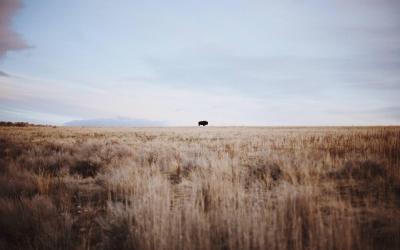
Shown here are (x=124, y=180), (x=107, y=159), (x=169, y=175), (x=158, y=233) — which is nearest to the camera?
(x=158, y=233)

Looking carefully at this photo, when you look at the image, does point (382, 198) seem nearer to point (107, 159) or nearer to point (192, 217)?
point (192, 217)

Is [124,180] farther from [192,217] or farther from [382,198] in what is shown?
[382,198]

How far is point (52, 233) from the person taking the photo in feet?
11.4

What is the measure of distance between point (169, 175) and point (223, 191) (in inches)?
126

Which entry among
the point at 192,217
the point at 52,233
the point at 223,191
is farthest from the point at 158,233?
the point at 223,191

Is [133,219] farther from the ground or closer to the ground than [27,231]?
farther from the ground

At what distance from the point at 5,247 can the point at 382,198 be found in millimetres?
6253

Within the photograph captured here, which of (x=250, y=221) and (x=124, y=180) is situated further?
(x=124, y=180)

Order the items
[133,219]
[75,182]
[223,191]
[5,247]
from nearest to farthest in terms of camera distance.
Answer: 1. [5,247]
2. [133,219]
3. [223,191]
4. [75,182]

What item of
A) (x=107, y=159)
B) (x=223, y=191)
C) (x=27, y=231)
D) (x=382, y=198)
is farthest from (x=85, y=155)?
(x=382, y=198)

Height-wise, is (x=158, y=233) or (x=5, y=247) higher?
(x=158, y=233)

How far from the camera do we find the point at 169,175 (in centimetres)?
777

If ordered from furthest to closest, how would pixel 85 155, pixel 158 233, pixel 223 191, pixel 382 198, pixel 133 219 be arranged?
1. pixel 85 155
2. pixel 223 191
3. pixel 382 198
4. pixel 133 219
5. pixel 158 233

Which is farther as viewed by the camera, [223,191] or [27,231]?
[223,191]
